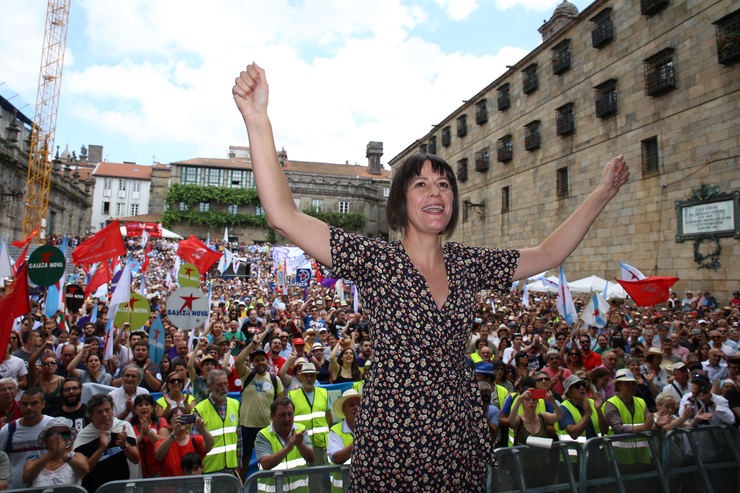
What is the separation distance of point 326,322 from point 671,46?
14627 mm

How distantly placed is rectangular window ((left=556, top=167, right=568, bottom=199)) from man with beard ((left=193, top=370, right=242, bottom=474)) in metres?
19.5

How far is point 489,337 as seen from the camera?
10.9 m

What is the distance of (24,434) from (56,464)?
776mm

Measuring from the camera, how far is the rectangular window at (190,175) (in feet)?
190

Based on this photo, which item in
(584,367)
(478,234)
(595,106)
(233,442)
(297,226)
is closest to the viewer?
(297,226)

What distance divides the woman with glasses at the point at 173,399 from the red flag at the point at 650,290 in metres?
9.60

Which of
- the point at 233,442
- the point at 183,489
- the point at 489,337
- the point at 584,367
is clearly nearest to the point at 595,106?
the point at 489,337

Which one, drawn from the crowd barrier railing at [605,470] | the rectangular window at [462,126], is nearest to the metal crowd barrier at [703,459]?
the crowd barrier railing at [605,470]

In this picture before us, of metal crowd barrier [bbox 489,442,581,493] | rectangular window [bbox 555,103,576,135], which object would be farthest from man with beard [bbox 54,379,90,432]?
rectangular window [bbox 555,103,576,135]

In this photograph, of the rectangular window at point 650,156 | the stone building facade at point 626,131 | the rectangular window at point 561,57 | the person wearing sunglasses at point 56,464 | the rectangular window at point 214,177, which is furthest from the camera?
the rectangular window at point 214,177

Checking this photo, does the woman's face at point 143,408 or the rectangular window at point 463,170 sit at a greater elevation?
the rectangular window at point 463,170

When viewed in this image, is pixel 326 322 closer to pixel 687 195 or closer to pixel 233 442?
pixel 233 442

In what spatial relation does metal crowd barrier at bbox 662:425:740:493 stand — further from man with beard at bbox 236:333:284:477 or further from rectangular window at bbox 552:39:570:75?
rectangular window at bbox 552:39:570:75

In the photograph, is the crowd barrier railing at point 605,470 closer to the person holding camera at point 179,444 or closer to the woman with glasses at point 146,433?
the person holding camera at point 179,444
